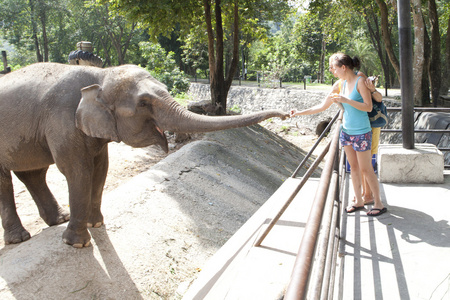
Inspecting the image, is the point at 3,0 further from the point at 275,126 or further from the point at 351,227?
the point at 351,227

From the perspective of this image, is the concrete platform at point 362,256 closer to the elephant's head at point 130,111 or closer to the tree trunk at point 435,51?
the elephant's head at point 130,111

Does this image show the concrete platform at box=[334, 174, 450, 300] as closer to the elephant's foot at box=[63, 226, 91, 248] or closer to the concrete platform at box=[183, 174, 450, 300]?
the concrete platform at box=[183, 174, 450, 300]

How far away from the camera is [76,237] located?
4.82m

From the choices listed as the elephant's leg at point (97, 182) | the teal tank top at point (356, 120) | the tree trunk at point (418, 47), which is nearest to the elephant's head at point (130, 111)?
the elephant's leg at point (97, 182)

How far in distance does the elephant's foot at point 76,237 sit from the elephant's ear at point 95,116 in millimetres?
1255

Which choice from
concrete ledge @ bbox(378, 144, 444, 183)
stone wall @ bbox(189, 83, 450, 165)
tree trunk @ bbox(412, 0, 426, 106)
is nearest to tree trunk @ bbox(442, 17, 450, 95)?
stone wall @ bbox(189, 83, 450, 165)

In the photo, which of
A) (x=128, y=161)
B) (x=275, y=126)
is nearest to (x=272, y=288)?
(x=128, y=161)

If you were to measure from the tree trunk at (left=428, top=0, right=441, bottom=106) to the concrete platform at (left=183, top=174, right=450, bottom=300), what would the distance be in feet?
43.7

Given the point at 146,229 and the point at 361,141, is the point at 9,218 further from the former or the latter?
the point at 361,141

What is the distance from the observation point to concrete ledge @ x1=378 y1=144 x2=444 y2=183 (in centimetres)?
490

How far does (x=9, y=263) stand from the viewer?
470 cm

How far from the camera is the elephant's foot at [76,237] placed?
481 cm

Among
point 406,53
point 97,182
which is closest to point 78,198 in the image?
point 97,182

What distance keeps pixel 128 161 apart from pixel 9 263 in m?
4.96
